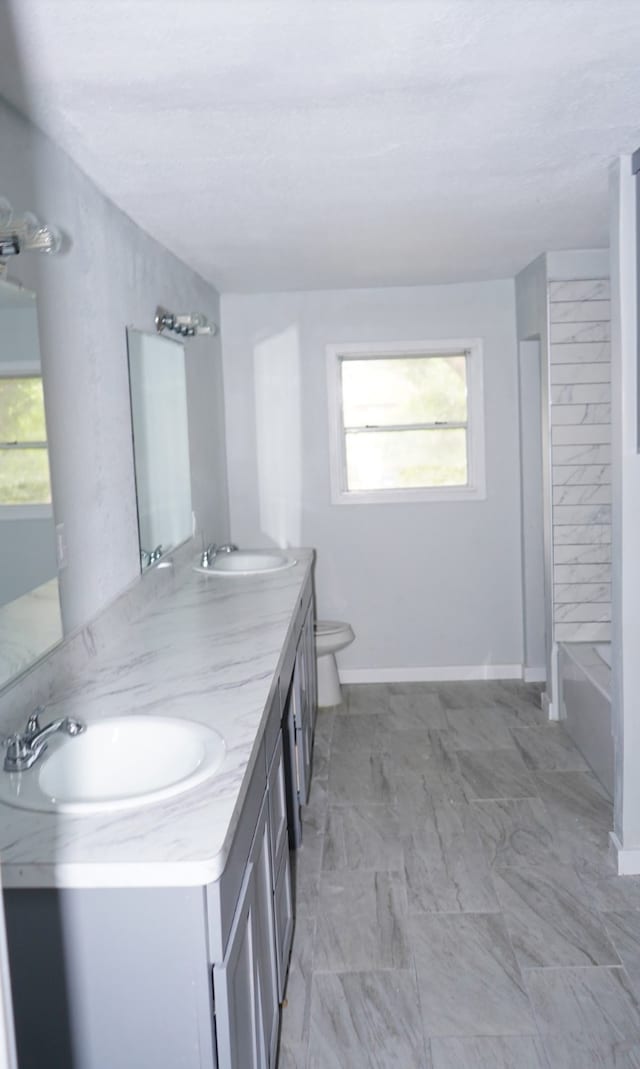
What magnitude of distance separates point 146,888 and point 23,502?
968 millimetres

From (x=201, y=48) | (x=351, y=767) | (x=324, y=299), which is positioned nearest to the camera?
(x=201, y=48)

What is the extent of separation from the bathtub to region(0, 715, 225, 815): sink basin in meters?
2.17

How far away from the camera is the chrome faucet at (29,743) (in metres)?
1.75

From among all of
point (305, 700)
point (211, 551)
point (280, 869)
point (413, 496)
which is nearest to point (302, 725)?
point (305, 700)

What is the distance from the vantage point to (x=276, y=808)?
2396 mm

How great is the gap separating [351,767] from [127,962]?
2.73 m

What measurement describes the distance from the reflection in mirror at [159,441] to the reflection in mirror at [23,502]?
37.1 inches

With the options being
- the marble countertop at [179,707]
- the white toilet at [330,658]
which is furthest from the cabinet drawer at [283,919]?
the white toilet at [330,658]

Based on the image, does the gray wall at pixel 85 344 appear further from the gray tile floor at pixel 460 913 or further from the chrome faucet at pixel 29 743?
the gray tile floor at pixel 460 913

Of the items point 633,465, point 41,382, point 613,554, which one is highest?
→ point 41,382

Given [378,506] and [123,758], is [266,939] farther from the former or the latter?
[378,506]

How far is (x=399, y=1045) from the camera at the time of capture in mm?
2283

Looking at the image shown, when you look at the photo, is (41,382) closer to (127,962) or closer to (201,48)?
(201,48)

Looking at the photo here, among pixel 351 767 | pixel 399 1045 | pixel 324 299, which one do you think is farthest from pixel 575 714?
pixel 324 299
